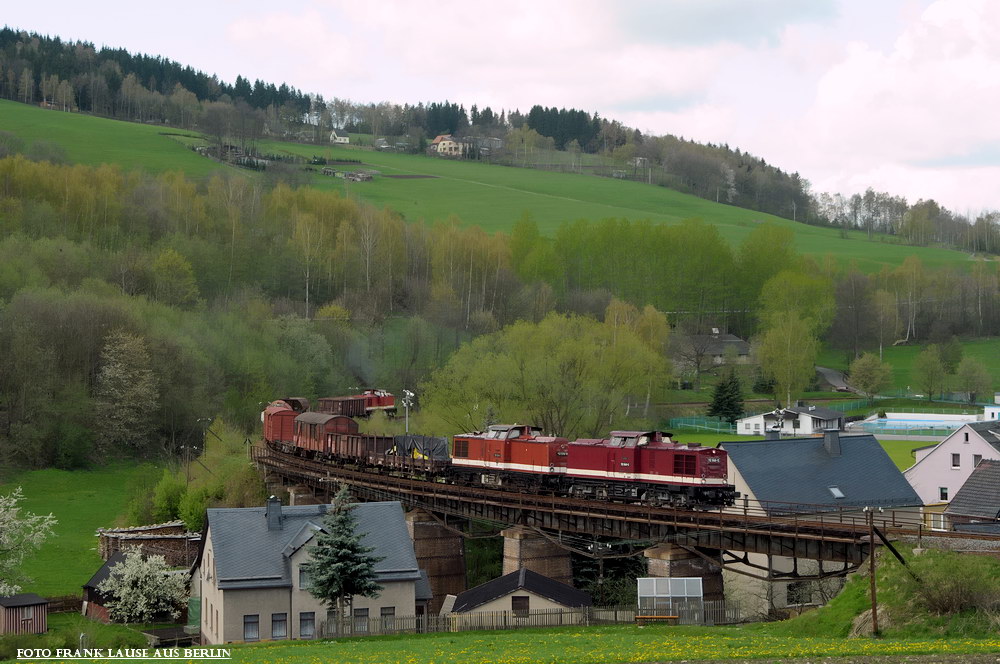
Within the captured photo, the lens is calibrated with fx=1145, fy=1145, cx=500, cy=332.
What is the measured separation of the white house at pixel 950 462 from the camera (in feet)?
227

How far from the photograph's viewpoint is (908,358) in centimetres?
15512

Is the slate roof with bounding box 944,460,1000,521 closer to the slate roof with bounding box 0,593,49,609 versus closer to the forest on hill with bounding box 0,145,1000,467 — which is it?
the forest on hill with bounding box 0,145,1000,467

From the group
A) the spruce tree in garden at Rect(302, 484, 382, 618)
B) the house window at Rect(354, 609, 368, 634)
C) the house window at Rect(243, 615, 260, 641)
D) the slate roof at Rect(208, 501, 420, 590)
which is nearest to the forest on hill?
the slate roof at Rect(208, 501, 420, 590)

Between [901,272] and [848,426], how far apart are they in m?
68.1

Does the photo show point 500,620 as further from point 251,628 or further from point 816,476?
point 816,476

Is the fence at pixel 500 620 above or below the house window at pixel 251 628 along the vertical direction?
above

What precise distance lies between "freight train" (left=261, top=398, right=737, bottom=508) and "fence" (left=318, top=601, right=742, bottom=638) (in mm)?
6427

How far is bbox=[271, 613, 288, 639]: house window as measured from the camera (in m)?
48.5

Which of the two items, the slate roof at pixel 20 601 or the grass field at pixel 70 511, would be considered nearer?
→ the slate roof at pixel 20 601

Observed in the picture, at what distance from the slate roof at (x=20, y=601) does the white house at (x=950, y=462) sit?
49.6 m

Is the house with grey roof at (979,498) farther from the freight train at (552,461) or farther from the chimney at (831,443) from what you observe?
the chimney at (831,443)

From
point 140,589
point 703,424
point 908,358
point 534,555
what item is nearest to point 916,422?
point 703,424

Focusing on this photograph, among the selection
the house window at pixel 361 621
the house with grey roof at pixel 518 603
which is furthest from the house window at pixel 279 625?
the house with grey roof at pixel 518 603

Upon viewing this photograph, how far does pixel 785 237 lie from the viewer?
549ft
